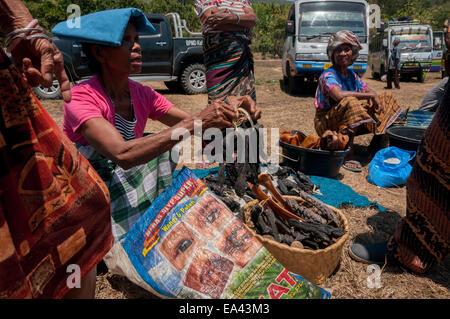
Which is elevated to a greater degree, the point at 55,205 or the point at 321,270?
the point at 55,205

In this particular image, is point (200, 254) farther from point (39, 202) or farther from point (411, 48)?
point (411, 48)

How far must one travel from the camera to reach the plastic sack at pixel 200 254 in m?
1.42

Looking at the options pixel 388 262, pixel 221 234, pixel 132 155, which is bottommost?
pixel 388 262

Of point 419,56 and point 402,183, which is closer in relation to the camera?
point 402,183

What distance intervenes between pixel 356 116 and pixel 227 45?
1.77 metres

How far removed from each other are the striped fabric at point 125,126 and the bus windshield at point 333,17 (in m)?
7.75

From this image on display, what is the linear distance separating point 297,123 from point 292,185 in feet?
11.2

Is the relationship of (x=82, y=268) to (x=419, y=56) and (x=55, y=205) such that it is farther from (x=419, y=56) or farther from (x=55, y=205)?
(x=419, y=56)

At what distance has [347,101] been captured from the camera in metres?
3.57

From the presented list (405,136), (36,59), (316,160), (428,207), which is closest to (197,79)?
(316,160)

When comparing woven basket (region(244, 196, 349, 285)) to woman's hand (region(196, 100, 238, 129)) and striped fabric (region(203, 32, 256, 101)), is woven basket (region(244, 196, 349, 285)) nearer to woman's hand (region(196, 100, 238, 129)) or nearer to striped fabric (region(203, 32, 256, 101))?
woman's hand (region(196, 100, 238, 129))

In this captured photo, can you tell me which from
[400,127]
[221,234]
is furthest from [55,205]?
[400,127]

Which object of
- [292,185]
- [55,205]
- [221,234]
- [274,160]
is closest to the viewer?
[55,205]
